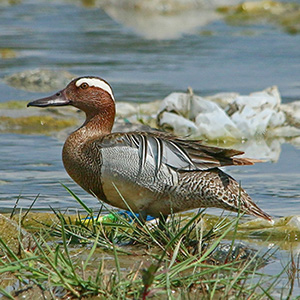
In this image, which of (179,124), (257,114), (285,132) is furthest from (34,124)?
(285,132)

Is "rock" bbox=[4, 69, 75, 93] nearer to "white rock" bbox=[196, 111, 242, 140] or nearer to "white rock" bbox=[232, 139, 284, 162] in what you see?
"white rock" bbox=[196, 111, 242, 140]

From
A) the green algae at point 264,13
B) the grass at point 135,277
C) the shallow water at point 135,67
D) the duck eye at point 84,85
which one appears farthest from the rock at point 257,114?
the green algae at point 264,13

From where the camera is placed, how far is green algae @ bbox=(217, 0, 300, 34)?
62.8 ft

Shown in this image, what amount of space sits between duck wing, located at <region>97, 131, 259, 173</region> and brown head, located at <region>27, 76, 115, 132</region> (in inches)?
22.7

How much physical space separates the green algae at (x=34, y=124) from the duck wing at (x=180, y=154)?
13.7ft

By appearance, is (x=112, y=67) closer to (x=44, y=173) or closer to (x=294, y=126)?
(x=294, y=126)

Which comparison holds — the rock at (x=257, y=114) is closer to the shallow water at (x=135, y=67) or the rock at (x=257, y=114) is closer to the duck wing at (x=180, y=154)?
the shallow water at (x=135, y=67)

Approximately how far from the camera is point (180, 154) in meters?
4.89

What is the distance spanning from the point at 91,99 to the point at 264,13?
1613cm

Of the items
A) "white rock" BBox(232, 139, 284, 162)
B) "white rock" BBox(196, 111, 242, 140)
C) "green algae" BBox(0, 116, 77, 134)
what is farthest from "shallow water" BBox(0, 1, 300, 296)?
"white rock" BBox(196, 111, 242, 140)

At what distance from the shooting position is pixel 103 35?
16.6m

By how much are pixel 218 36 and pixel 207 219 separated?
1144 cm

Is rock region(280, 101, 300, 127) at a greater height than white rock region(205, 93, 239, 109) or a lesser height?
greater

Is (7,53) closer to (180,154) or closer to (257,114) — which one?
(257,114)
